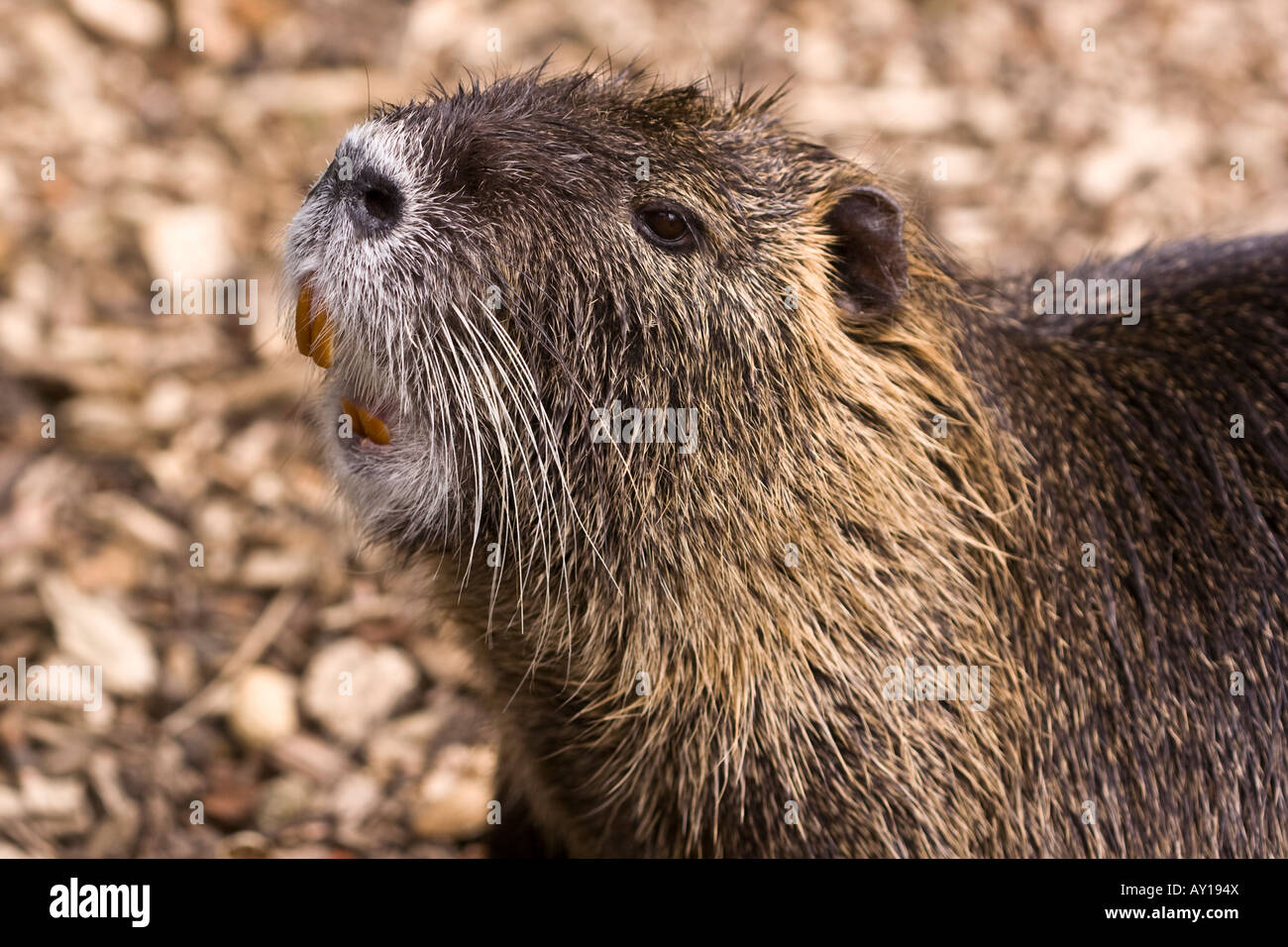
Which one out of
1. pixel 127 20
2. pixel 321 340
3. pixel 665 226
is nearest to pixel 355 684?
pixel 321 340

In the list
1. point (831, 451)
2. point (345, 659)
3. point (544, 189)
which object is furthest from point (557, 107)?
point (345, 659)

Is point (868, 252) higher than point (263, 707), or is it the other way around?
point (868, 252)

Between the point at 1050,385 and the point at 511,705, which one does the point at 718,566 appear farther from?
the point at 1050,385

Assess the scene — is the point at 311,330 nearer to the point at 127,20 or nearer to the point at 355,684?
the point at 355,684

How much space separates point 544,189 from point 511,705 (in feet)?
3.72

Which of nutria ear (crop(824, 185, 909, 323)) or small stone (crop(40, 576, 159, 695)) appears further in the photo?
small stone (crop(40, 576, 159, 695))

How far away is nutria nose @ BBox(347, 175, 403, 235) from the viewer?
2.31m

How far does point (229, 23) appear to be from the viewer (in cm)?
509

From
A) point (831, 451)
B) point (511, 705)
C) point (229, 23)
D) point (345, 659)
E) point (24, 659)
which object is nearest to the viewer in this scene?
point (831, 451)

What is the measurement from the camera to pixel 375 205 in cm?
233

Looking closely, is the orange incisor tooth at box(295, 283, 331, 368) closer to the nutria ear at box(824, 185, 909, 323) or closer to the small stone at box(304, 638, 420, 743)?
the nutria ear at box(824, 185, 909, 323)

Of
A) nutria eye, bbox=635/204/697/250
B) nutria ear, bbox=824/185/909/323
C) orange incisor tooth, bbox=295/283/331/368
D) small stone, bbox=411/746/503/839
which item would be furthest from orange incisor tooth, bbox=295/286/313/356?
small stone, bbox=411/746/503/839

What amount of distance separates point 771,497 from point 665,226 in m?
0.56

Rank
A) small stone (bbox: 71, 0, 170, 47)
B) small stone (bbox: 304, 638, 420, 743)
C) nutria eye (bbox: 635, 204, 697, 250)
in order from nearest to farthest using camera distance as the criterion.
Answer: nutria eye (bbox: 635, 204, 697, 250)
small stone (bbox: 304, 638, 420, 743)
small stone (bbox: 71, 0, 170, 47)
